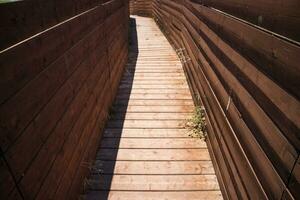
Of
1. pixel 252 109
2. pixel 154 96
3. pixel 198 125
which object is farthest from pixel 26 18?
pixel 154 96

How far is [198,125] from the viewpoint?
4277 millimetres

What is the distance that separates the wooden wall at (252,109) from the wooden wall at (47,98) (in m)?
1.58

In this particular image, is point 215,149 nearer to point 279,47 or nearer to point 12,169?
point 279,47

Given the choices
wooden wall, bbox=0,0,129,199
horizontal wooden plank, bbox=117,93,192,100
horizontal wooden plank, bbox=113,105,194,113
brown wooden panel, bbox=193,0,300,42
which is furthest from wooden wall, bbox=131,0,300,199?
wooden wall, bbox=0,0,129,199

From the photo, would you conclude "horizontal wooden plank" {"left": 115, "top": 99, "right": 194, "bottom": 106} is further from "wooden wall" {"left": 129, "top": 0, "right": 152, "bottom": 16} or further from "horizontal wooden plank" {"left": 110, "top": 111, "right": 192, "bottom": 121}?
"wooden wall" {"left": 129, "top": 0, "right": 152, "bottom": 16}

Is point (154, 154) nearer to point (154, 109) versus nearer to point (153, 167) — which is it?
point (153, 167)


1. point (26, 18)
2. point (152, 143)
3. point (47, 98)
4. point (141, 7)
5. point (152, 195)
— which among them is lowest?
point (152, 195)

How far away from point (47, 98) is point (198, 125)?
2807mm

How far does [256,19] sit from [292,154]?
3.95 ft

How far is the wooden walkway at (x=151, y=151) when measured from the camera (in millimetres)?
3129

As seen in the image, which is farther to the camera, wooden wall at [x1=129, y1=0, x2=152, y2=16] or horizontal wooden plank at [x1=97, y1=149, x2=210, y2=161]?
wooden wall at [x1=129, y1=0, x2=152, y2=16]

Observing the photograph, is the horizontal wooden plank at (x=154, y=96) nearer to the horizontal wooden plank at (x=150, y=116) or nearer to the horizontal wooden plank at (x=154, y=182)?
the horizontal wooden plank at (x=150, y=116)

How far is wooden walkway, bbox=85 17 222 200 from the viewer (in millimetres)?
3129

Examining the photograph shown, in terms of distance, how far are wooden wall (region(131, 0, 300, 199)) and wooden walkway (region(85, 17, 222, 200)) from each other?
30 cm
